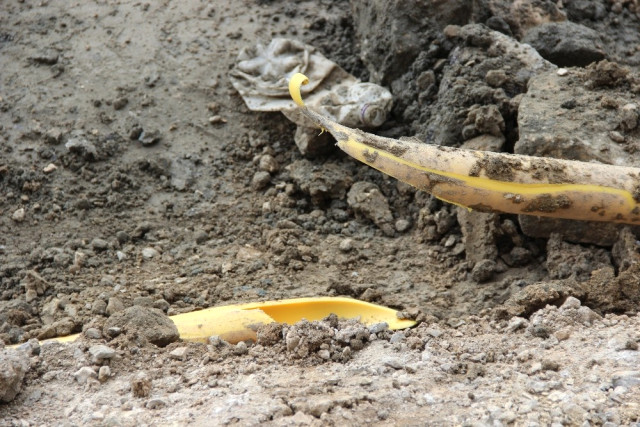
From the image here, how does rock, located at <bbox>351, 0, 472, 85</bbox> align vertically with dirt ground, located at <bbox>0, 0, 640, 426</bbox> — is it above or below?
above

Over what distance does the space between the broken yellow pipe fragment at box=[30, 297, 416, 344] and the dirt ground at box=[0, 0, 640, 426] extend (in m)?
0.13

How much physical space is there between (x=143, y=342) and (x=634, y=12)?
11.9 feet

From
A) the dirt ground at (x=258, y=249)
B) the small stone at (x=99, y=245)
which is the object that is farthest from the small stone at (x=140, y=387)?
the small stone at (x=99, y=245)

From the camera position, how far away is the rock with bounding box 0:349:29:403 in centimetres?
236

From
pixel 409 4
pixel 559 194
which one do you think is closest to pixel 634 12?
pixel 409 4

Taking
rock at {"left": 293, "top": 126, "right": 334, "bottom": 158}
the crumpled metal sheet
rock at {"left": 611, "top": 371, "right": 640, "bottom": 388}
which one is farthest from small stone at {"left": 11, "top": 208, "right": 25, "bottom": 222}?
rock at {"left": 611, "top": 371, "right": 640, "bottom": 388}

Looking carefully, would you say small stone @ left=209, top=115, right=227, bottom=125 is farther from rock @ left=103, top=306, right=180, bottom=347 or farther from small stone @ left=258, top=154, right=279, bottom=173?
rock @ left=103, top=306, right=180, bottom=347

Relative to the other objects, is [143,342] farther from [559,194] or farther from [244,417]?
[559,194]

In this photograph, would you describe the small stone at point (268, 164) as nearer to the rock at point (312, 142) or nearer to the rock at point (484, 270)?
the rock at point (312, 142)

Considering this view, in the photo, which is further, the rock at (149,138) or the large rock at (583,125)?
the rock at (149,138)

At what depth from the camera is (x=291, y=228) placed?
394cm

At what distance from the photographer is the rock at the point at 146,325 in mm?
2801

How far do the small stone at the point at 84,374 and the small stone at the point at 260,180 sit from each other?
1823 millimetres

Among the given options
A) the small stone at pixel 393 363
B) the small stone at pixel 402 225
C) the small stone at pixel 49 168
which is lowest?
the small stone at pixel 402 225
